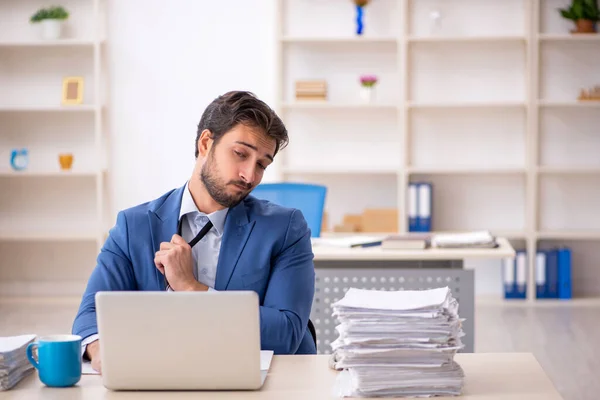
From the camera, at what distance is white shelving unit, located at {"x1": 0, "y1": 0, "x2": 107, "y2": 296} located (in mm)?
6406

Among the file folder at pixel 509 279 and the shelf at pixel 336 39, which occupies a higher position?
the shelf at pixel 336 39

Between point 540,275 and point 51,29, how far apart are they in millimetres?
3693

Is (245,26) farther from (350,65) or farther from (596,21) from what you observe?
(596,21)

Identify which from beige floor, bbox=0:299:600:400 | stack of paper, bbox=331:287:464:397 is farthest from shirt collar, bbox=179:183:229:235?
beige floor, bbox=0:299:600:400

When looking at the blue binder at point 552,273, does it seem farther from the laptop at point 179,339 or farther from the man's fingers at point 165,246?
the laptop at point 179,339

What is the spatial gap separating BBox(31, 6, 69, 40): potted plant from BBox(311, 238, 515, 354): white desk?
3072 millimetres

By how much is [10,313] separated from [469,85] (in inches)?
134

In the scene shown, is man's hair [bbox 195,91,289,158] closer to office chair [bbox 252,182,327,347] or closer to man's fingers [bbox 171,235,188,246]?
man's fingers [bbox 171,235,188,246]

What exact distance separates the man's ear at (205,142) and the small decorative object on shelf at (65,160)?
4.05 metres

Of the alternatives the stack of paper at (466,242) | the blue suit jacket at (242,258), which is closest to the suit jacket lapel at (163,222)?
the blue suit jacket at (242,258)

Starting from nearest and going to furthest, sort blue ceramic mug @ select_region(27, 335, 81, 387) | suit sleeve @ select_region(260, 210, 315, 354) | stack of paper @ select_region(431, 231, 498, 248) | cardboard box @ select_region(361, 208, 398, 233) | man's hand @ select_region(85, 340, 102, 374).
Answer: blue ceramic mug @ select_region(27, 335, 81, 387) → man's hand @ select_region(85, 340, 102, 374) → suit sleeve @ select_region(260, 210, 315, 354) → stack of paper @ select_region(431, 231, 498, 248) → cardboard box @ select_region(361, 208, 398, 233)

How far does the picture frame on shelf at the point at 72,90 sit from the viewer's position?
6.24 m

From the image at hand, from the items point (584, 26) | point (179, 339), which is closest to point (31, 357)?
point (179, 339)

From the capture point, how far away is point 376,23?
6.29m
